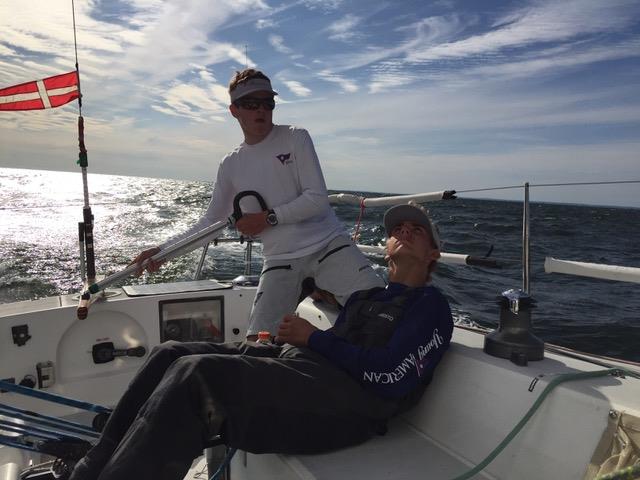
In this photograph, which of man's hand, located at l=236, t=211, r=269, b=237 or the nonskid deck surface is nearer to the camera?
the nonskid deck surface

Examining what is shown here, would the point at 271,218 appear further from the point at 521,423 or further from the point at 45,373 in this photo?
the point at 45,373

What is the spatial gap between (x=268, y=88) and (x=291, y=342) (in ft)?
4.60

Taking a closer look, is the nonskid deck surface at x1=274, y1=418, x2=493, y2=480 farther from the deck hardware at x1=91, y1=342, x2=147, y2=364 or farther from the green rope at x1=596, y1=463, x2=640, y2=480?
the deck hardware at x1=91, y1=342, x2=147, y2=364

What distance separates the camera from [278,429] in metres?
1.69

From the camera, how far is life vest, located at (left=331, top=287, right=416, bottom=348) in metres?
1.96

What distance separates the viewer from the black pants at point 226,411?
1.48 meters

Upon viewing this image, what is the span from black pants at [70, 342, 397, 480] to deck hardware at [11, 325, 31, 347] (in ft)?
5.93

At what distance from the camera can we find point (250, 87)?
2.65 metres

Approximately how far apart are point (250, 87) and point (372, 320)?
1397mm

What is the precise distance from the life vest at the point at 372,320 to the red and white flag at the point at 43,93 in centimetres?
317

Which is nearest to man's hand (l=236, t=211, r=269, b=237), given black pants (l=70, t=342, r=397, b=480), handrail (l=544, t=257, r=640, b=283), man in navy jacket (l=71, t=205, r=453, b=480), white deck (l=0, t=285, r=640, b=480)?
man in navy jacket (l=71, t=205, r=453, b=480)

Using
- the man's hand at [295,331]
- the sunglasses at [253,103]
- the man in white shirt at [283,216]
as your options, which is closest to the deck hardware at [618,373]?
the man's hand at [295,331]

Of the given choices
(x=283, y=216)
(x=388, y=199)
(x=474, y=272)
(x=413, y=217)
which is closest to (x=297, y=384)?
(x=413, y=217)

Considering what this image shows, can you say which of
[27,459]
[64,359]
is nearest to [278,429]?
[27,459]
